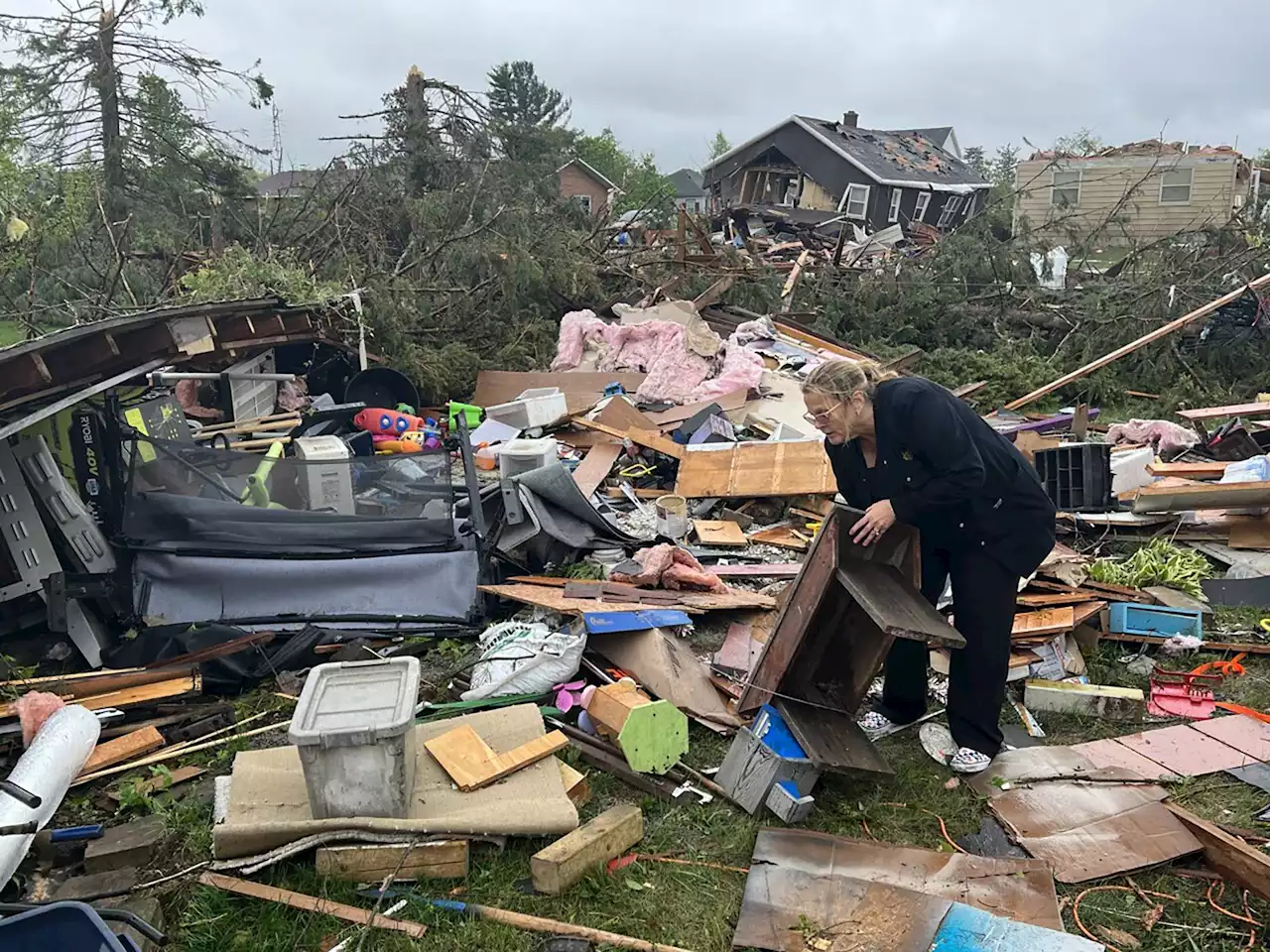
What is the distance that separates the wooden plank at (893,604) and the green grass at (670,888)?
74cm

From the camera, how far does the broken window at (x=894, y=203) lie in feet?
93.3

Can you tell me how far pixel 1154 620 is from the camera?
4.78 meters

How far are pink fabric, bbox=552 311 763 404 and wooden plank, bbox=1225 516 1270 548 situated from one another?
15.2ft

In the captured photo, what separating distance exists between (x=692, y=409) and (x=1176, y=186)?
2030cm

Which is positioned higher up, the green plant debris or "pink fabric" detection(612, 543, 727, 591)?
"pink fabric" detection(612, 543, 727, 591)

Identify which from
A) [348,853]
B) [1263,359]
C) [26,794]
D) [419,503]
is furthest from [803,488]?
[1263,359]

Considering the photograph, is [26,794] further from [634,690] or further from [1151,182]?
[1151,182]

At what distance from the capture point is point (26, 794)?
10.00 feet

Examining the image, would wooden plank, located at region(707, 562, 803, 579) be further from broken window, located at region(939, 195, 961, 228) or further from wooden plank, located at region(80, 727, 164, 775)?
broken window, located at region(939, 195, 961, 228)

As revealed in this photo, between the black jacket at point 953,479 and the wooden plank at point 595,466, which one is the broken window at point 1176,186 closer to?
the wooden plank at point 595,466

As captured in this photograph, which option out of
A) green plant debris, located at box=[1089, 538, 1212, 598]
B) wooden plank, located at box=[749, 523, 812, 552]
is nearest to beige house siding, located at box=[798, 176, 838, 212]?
wooden plank, located at box=[749, 523, 812, 552]

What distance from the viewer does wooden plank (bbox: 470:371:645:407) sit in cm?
968

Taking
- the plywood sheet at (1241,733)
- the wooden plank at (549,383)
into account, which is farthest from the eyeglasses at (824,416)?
the wooden plank at (549,383)

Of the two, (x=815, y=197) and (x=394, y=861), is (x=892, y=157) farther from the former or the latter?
(x=394, y=861)
